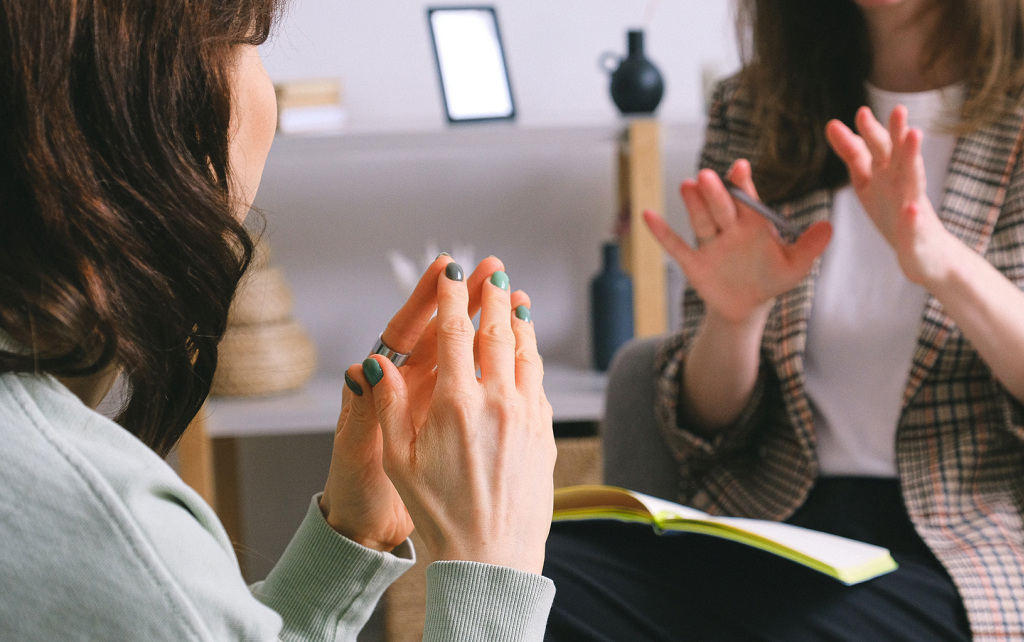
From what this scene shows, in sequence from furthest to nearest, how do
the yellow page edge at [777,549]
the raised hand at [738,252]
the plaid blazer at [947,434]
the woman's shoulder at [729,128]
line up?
the woman's shoulder at [729,128] → the raised hand at [738,252] → the plaid blazer at [947,434] → the yellow page edge at [777,549]

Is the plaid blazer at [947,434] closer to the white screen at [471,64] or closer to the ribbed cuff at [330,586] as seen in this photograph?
the ribbed cuff at [330,586]

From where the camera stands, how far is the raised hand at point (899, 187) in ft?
2.88

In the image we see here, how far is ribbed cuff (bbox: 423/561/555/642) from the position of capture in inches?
20.1

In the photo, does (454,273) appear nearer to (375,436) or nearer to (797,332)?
(375,436)

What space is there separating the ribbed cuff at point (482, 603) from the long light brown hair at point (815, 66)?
0.79 meters

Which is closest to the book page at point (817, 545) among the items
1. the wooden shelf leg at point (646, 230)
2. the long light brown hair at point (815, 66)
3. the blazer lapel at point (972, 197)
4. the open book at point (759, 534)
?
the open book at point (759, 534)

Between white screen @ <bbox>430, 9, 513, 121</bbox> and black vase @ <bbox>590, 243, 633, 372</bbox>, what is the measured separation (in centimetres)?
42

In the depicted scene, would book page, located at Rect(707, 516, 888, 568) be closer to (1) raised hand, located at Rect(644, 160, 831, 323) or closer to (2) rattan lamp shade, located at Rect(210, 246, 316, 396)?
(1) raised hand, located at Rect(644, 160, 831, 323)

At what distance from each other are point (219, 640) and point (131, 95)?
0.91 ft

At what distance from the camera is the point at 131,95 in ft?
1.47

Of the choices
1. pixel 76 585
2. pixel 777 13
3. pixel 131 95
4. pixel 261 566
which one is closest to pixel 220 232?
pixel 131 95

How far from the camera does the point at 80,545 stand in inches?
15.7

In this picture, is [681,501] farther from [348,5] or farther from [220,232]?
[348,5]

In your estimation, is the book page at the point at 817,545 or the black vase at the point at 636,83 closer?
the book page at the point at 817,545
